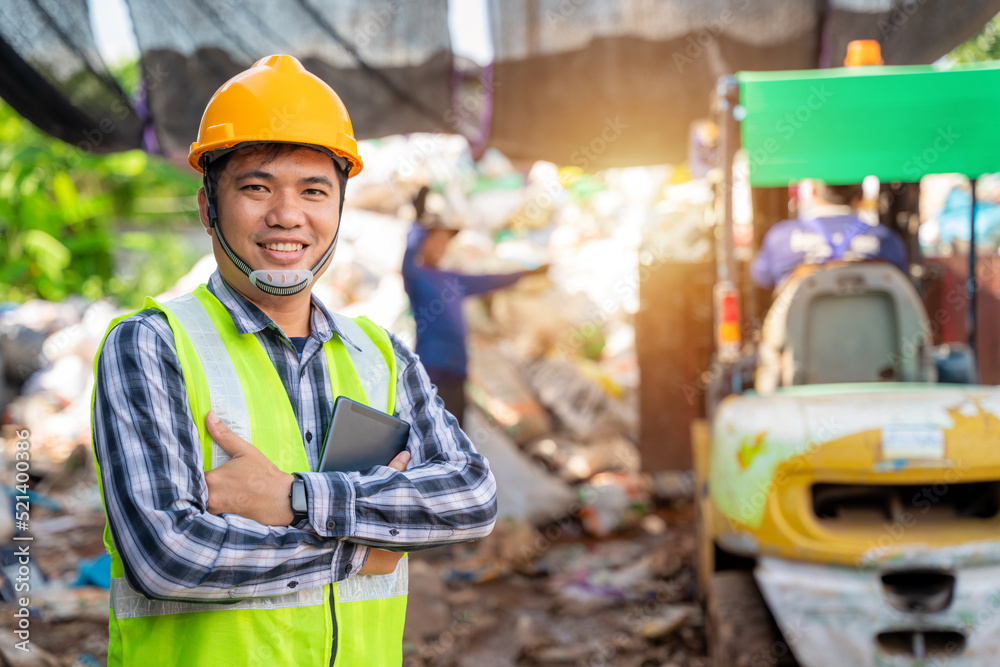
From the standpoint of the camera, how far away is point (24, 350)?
31.2 feet

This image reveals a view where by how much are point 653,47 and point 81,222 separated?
11954 millimetres

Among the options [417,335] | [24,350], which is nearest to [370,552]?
[417,335]

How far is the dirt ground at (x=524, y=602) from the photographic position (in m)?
4.11

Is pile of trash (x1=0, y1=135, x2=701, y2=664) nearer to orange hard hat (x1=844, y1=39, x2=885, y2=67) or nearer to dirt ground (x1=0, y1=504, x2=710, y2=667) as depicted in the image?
dirt ground (x1=0, y1=504, x2=710, y2=667)

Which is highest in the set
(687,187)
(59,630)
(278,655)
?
(687,187)

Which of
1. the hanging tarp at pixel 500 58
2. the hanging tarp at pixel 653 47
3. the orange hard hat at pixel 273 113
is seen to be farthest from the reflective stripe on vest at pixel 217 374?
the hanging tarp at pixel 653 47

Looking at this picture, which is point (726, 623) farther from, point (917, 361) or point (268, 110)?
point (268, 110)

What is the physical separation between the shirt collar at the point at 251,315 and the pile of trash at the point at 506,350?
2846 millimetres

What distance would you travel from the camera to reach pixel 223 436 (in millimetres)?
1445

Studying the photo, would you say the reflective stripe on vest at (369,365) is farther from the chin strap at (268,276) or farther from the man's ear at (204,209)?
the man's ear at (204,209)

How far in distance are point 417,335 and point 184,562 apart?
451 centimetres

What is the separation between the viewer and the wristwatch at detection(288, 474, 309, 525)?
4.76ft

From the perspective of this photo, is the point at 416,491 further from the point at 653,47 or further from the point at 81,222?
the point at 81,222

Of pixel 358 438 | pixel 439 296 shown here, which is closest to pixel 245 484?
pixel 358 438
